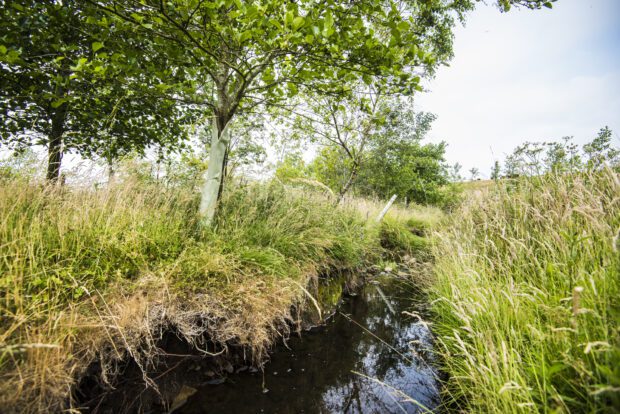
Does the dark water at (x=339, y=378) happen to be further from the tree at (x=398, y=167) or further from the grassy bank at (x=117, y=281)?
the tree at (x=398, y=167)

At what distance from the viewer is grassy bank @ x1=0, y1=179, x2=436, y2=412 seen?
5.23 feet

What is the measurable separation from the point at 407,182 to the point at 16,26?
2022 cm

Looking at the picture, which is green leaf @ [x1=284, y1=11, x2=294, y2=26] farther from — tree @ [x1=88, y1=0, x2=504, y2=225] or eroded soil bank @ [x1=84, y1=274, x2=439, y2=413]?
eroded soil bank @ [x1=84, y1=274, x2=439, y2=413]

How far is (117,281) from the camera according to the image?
85.7 inches

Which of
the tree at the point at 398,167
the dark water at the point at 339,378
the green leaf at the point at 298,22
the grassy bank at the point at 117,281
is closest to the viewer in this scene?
the grassy bank at the point at 117,281

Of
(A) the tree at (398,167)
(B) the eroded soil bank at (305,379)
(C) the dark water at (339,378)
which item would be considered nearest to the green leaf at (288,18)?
(B) the eroded soil bank at (305,379)

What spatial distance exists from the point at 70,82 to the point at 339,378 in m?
4.31

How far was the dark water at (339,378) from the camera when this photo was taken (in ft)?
7.89

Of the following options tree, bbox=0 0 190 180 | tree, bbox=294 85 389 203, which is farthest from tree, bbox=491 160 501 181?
tree, bbox=0 0 190 180

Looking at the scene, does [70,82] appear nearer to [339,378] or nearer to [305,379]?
[305,379]

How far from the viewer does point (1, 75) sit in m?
3.17

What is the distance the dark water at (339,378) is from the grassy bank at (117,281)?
1.20 ft

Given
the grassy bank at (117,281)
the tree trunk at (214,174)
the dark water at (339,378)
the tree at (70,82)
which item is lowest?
the dark water at (339,378)

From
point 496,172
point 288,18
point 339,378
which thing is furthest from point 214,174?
point 496,172
